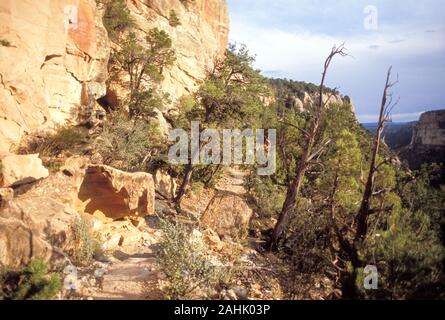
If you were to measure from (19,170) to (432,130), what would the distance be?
61831 millimetres

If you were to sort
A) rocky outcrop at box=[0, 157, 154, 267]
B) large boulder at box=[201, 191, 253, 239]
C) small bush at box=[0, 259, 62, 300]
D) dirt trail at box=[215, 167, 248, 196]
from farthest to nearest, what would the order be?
1. dirt trail at box=[215, 167, 248, 196]
2. large boulder at box=[201, 191, 253, 239]
3. rocky outcrop at box=[0, 157, 154, 267]
4. small bush at box=[0, 259, 62, 300]

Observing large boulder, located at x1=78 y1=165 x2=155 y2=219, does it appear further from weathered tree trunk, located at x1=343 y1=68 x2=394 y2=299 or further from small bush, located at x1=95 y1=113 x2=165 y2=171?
weathered tree trunk, located at x1=343 y1=68 x2=394 y2=299

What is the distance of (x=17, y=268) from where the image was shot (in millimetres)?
5211

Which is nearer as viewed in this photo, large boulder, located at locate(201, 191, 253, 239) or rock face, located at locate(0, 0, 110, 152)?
large boulder, located at locate(201, 191, 253, 239)

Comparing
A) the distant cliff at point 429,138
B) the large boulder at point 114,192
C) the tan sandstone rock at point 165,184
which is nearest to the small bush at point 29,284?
the large boulder at point 114,192

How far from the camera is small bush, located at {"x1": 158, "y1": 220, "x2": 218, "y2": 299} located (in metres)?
5.31

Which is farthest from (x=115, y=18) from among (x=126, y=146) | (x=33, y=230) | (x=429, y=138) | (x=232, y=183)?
(x=429, y=138)

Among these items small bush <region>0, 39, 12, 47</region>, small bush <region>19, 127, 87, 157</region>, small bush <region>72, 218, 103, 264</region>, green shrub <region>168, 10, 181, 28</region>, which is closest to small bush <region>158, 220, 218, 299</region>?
small bush <region>72, 218, 103, 264</region>

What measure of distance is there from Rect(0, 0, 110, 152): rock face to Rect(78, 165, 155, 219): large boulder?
4.09 meters

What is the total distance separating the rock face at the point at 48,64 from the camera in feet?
37.9

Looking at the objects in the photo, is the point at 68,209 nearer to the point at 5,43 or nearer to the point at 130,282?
the point at 130,282

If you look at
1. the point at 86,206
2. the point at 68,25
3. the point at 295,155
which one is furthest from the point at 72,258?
the point at 295,155

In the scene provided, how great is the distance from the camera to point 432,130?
5425cm
